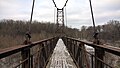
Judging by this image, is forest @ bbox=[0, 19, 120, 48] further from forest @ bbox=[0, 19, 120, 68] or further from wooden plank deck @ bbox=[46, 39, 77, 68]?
wooden plank deck @ bbox=[46, 39, 77, 68]

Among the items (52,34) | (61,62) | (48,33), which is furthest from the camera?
(48,33)

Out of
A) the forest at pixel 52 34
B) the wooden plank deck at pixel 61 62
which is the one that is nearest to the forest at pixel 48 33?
the forest at pixel 52 34

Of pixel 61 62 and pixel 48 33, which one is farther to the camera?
pixel 48 33

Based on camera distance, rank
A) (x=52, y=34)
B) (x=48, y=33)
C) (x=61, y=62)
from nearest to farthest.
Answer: (x=61, y=62)
(x=52, y=34)
(x=48, y=33)

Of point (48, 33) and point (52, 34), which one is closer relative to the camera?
point (52, 34)

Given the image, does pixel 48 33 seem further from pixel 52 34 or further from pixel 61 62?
pixel 61 62

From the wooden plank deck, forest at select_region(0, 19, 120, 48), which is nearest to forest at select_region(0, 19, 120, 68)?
forest at select_region(0, 19, 120, 48)

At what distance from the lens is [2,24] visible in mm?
27891

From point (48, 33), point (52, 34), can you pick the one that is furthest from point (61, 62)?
point (48, 33)

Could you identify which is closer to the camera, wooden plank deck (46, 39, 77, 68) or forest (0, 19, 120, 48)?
wooden plank deck (46, 39, 77, 68)

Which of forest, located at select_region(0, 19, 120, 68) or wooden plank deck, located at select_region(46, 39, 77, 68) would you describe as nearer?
wooden plank deck, located at select_region(46, 39, 77, 68)

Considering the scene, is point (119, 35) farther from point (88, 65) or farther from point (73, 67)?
point (88, 65)

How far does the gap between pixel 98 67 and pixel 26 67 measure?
770mm

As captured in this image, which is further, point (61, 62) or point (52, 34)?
point (52, 34)
